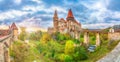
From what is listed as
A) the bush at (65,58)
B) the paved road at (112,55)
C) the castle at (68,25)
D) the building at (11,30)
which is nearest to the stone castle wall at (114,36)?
the paved road at (112,55)

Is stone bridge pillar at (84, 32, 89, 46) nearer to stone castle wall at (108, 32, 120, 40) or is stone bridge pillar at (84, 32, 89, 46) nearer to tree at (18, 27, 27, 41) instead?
stone castle wall at (108, 32, 120, 40)

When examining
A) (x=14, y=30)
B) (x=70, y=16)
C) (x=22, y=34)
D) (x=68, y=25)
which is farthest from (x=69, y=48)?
(x=14, y=30)

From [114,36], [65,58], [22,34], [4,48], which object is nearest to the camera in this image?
[4,48]

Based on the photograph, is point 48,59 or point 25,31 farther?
point 25,31

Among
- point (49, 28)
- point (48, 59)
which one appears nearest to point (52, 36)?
point (49, 28)

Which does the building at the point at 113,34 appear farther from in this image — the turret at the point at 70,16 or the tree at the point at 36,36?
the tree at the point at 36,36

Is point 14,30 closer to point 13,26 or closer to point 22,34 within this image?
point 13,26

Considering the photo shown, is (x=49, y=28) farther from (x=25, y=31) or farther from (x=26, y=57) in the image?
(x=26, y=57)

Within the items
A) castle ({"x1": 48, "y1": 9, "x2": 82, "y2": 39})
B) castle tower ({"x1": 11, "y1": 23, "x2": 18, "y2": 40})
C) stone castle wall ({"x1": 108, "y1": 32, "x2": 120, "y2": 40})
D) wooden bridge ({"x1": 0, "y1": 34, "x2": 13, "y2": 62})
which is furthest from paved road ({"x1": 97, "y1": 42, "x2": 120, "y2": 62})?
castle tower ({"x1": 11, "y1": 23, "x2": 18, "y2": 40})

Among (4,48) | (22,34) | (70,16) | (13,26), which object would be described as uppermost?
(70,16)
